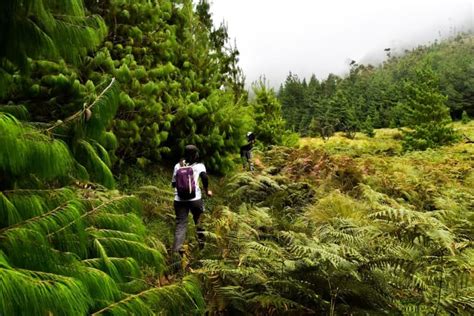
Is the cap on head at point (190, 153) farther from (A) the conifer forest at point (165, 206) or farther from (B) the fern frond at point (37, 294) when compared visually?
(B) the fern frond at point (37, 294)

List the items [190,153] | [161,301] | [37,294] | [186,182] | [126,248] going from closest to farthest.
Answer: [37,294]
[161,301]
[126,248]
[186,182]
[190,153]

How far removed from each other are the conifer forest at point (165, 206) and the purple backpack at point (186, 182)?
0.60 m

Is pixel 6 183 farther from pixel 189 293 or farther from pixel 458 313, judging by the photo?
pixel 458 313

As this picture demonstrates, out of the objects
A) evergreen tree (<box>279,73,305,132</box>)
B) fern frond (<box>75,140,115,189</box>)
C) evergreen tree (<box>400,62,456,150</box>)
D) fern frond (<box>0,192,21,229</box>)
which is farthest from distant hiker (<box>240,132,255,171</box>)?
evergreen tree (<box>279,73,305,132</box>)

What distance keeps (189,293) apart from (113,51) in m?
9.36

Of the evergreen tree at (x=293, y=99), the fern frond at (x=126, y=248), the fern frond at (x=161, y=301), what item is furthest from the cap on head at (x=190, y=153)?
the evergreen tree at (x=293, y=99)

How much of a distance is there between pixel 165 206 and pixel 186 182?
110 inches

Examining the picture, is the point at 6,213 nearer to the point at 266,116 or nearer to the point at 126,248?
the point at 126,248

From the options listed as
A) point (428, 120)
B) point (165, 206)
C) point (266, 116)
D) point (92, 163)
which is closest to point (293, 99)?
point (428, 120)

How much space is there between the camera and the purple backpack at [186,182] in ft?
21.8

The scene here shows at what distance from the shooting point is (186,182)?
664 centimetres

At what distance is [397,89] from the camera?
3039 inches

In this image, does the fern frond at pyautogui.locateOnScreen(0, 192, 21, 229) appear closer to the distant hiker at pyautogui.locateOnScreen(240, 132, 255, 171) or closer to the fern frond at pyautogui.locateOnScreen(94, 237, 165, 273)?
the fern frond at pyautogui.locateOnScreen(94, 237, 165, 273)

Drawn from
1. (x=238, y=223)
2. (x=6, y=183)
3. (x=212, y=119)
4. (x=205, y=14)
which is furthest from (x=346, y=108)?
(x=6, y=183)
